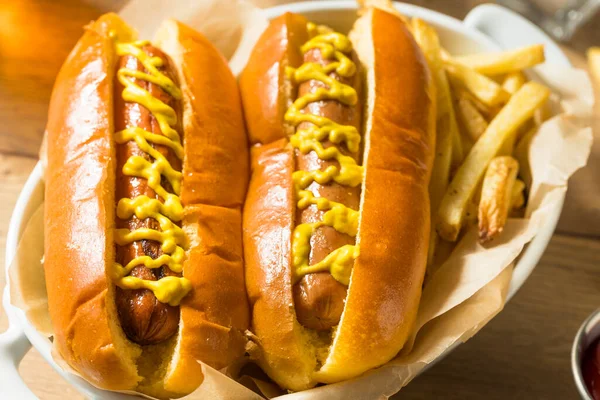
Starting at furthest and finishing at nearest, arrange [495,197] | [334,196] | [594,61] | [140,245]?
[594,61]
[495,197]
[334,196]
[140,245]

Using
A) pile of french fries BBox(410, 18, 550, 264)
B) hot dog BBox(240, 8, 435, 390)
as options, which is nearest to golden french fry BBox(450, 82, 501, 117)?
pile of french fries BBox(410, 18, 550, 264)

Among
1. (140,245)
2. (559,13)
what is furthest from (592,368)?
(559,13)

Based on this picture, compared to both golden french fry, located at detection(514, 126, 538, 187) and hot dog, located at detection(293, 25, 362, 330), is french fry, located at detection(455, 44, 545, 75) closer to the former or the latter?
golden french fry, located at detection(514, 126, 538, 187)

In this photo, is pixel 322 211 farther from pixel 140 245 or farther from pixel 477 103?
pixel 477 103

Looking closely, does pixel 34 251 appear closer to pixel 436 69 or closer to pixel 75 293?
pixel 75 293

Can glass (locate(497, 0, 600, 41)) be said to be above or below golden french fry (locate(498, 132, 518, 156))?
above

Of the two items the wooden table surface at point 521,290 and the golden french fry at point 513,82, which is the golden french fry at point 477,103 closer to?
the golden french fry at point 513,82
